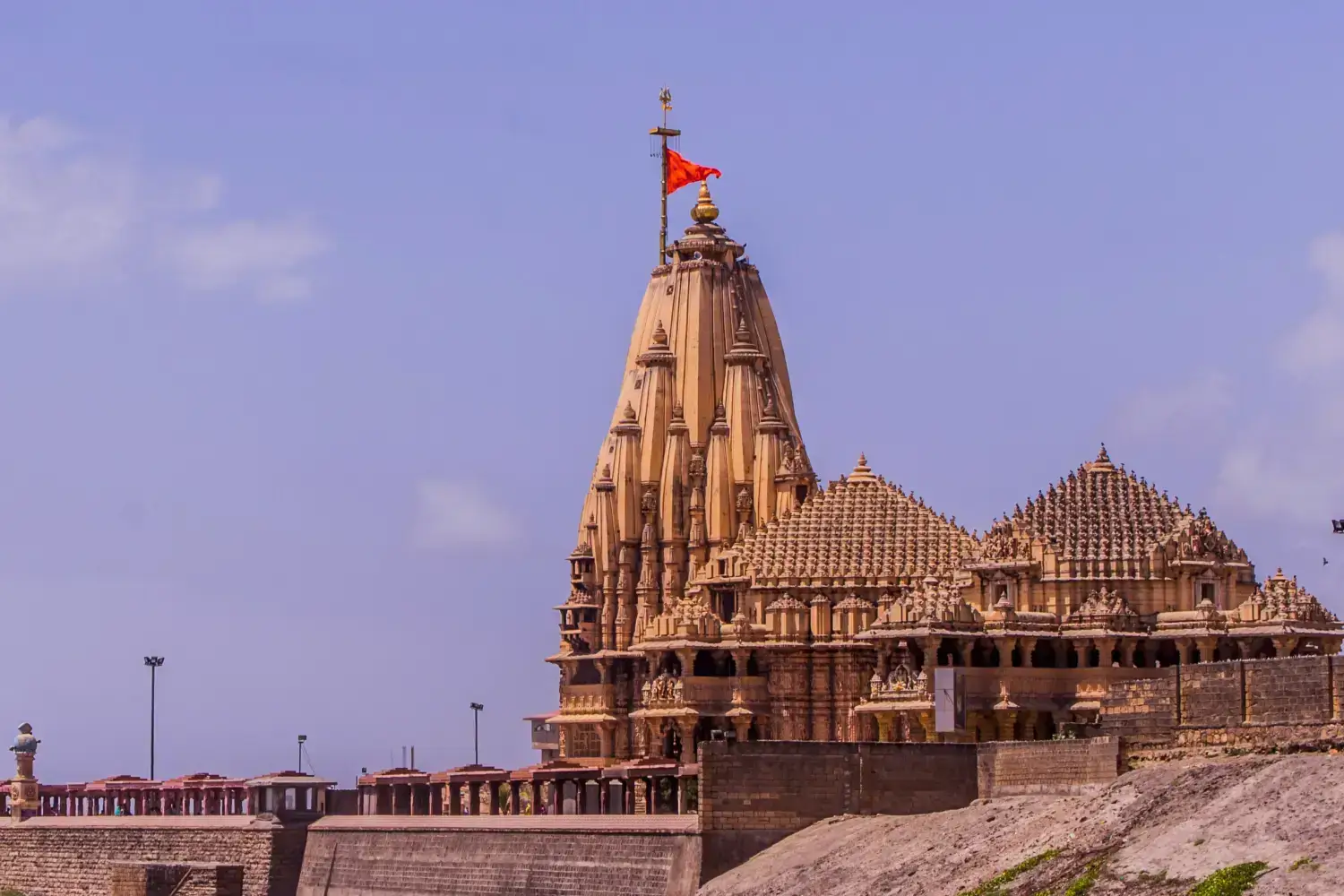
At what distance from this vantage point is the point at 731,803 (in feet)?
253

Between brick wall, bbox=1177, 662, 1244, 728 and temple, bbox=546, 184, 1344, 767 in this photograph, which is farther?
temple, bbox=546, 184, 1344, 767

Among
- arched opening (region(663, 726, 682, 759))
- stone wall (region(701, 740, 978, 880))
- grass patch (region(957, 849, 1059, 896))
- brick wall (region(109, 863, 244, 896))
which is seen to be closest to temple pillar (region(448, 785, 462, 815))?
brick wall (region(109, 863, 244, 896))

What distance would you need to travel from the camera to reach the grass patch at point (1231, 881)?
5838 centimetres

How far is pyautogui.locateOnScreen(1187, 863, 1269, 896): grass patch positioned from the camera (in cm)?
5838

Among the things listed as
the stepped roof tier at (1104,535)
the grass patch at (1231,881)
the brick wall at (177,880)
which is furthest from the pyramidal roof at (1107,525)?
the grass patch at (1231,881)

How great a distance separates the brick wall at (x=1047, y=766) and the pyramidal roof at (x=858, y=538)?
116 feet

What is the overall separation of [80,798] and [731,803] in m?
52.3

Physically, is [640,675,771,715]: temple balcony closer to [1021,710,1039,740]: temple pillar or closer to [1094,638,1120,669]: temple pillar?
[1021,710,1039,740]: temple pillar

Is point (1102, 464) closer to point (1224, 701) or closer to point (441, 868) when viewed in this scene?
point (441, 868)

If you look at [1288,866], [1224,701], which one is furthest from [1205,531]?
[1288,866]

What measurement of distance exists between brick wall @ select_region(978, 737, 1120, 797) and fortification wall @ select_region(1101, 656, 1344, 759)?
566 mm

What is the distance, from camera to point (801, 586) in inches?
4491

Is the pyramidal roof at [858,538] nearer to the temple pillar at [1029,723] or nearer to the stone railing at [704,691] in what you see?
the stone railing at [704,691]

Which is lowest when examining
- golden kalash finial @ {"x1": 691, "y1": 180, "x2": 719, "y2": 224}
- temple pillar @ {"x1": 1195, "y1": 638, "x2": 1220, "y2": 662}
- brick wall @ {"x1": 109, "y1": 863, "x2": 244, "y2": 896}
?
brick wall @ {"x1": 109, "y1": 863, "x2": 244, "y2": 896}
